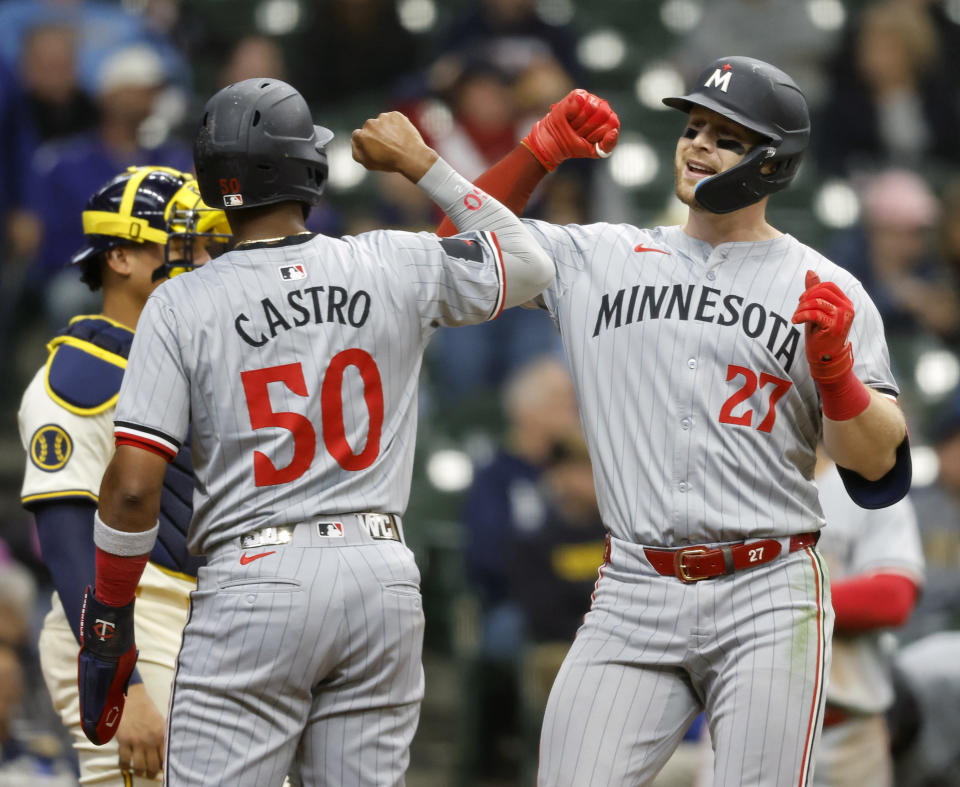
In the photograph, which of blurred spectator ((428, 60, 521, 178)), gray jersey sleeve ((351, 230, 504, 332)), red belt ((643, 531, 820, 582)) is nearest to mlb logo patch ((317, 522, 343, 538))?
gray jersey sleeve ((351, 230, 504, 332))

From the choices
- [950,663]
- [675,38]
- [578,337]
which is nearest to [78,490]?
A: [578,337]

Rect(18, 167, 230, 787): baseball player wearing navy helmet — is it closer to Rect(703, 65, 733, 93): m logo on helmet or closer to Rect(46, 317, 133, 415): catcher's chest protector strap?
Rect(46, 317, 133, 415): catcher's chest protector strap

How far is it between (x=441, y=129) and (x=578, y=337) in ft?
17.7

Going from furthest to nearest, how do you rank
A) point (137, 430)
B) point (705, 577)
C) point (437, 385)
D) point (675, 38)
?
point (675, 38), point (437, 385), point (705, 577), point (137, 430)

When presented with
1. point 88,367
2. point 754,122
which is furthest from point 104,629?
point 754,122

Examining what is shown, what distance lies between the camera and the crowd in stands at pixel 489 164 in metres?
6.66

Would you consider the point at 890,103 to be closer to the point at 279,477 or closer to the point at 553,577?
the point at 553,577

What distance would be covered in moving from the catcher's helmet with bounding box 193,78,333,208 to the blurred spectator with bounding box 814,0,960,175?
6826 millimetres

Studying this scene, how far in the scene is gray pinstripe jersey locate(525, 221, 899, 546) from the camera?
3.37 m

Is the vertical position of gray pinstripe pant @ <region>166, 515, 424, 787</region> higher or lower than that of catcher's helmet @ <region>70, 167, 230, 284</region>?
lower

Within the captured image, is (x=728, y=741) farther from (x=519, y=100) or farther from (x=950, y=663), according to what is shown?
(x=519, y=100)

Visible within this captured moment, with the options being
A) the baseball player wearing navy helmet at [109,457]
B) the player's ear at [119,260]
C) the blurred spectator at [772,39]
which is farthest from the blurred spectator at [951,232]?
the player's ear at [119,260]

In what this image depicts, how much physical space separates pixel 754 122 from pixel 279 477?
4.46ft

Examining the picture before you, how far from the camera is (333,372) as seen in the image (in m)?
3.14
